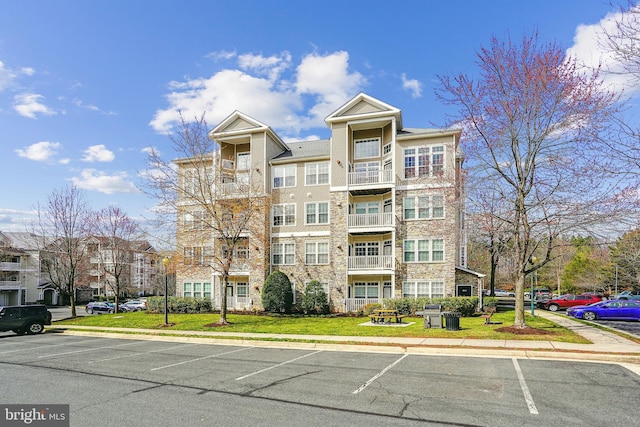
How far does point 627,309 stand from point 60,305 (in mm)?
70703

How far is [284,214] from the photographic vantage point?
31312mm

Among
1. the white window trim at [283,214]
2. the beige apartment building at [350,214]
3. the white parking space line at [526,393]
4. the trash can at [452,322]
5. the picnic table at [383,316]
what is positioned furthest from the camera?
the white window trim at [283,214]

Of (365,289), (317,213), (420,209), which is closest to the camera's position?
(420,209)

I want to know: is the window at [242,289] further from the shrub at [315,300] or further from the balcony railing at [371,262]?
the balcony railing at [371,262]

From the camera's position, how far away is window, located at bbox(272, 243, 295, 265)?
30.8 meters

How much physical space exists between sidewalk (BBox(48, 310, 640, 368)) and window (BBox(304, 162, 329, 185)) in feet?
47.8

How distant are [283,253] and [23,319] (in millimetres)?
16070

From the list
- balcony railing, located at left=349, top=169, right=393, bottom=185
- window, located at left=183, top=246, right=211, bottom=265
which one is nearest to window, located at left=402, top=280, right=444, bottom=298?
balcony railing, located at left=349, top=169, right=393, bottom=185

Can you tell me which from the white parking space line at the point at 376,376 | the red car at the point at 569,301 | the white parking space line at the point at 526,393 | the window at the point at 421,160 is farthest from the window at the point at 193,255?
the red car at the point at 569,301

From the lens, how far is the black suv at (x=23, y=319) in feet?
72.0

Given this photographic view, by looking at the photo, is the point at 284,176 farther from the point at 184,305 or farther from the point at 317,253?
the point at 184,305

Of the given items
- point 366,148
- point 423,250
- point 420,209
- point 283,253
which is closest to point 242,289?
point 283,253

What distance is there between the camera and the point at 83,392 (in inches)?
363

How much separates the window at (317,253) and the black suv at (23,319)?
16.4 m
